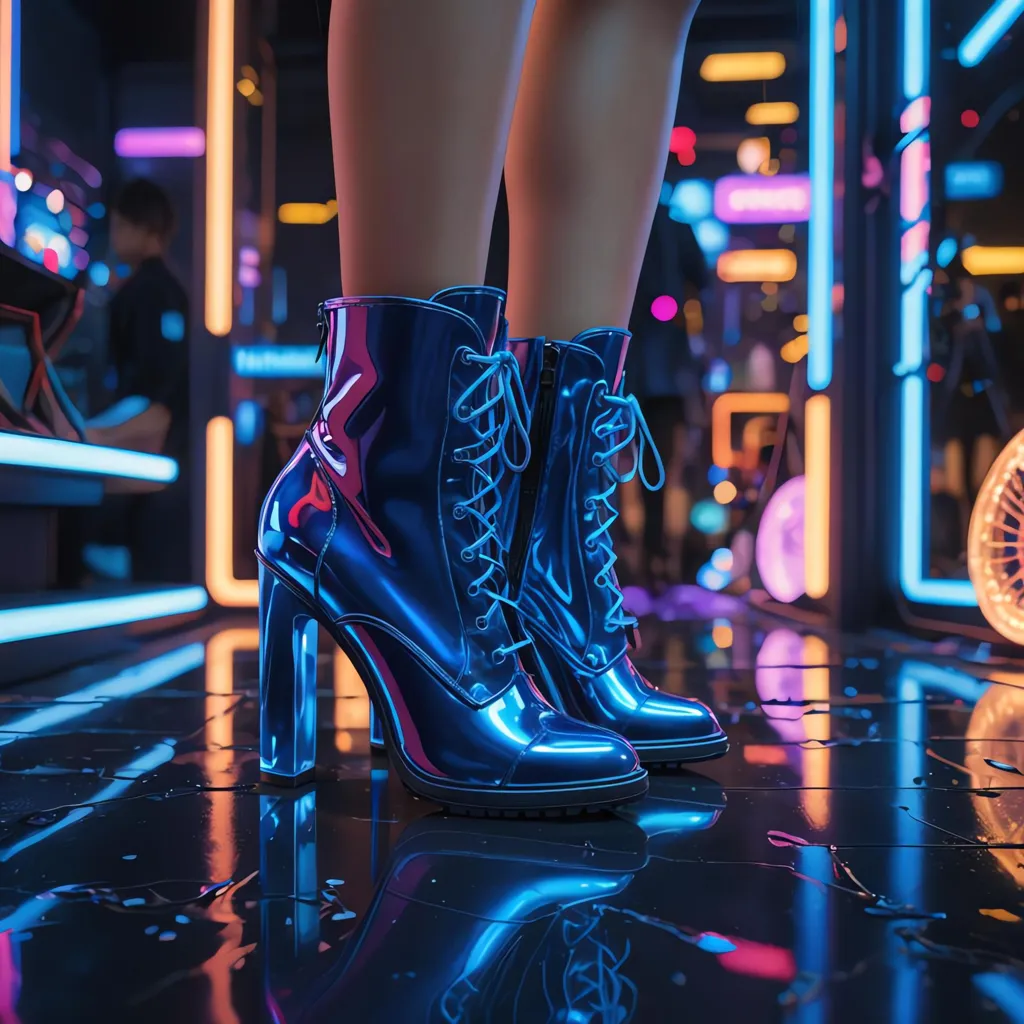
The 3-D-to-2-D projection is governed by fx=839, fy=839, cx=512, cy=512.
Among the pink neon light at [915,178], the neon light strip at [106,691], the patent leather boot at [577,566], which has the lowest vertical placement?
the neon light strip at [106,691]

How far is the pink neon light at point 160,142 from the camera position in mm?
2436

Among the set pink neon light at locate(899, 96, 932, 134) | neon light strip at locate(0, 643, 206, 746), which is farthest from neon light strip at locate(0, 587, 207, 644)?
pink neon light at locate(899, 96, 932, 134)

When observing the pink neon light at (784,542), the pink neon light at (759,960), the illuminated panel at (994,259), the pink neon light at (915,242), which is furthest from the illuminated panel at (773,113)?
the pink neon light at (759,960)

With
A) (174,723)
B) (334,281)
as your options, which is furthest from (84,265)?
(174,723)

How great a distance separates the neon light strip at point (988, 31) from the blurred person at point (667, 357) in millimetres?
833

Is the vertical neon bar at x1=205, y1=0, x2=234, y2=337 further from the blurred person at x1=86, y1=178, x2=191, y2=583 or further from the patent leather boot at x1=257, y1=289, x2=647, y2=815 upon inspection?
the patent leather boot at x1=257, y1=289, x2=647, y2=815

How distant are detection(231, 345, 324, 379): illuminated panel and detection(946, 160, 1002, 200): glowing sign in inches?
66.0

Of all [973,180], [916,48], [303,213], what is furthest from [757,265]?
[303,213]

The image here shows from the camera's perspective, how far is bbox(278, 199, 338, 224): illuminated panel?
2.52 metres

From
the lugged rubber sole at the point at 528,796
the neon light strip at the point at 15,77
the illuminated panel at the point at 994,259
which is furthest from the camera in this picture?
the neon light strip at the point at 15,77

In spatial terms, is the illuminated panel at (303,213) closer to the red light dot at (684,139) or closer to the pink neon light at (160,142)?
the pink neon light at (160,142)

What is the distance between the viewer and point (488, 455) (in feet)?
2.08

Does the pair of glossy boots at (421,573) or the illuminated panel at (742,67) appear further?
the illuminated panel at (742,67)

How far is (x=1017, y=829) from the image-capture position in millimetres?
562
